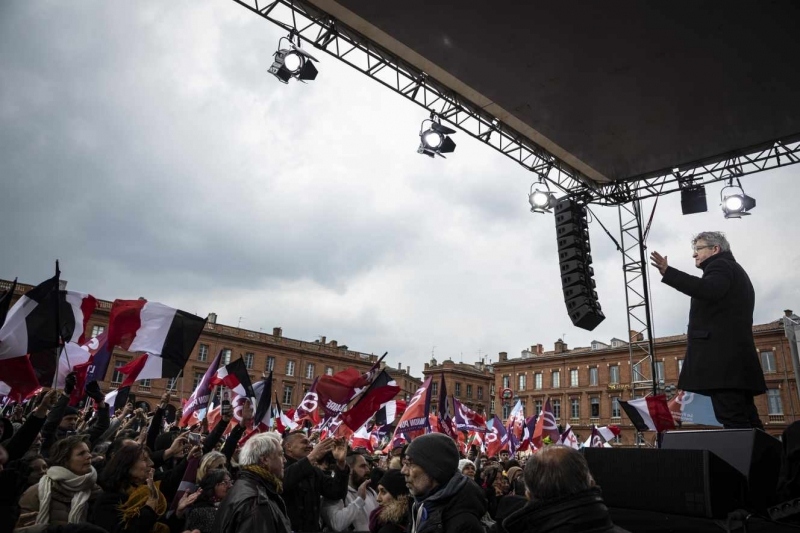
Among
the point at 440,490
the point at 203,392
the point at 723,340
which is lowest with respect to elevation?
the point at 440,490

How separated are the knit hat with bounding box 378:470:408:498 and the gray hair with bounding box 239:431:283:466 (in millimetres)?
805

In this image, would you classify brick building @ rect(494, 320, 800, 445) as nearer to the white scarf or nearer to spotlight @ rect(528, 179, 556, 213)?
spotlight @ rect(528, 179, 556, 213)

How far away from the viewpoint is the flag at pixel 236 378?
9.39 meters

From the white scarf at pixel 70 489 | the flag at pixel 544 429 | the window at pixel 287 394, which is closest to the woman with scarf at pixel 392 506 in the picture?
the white scarf at pixel 70 489

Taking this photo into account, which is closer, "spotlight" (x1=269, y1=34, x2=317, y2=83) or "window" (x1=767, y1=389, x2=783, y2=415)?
"spotlight" (x1=269, y1=34, x2=317, y2=83)

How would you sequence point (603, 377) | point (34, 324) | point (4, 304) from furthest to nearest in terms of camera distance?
point (603, 377), point (34, 324), point (4, 304)

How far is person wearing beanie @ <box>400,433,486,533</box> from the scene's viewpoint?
2551mm

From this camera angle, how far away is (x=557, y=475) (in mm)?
1911

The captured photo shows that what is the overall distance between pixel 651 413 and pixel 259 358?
51.5 meters

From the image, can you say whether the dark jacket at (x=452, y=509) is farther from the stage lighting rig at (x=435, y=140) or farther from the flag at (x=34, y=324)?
the stage lighting rig at (x=435, y=140)

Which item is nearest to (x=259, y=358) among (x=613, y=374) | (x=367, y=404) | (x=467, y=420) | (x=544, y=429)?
(x=613, y=374)

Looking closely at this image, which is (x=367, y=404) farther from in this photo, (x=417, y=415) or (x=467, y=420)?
(x=467, y=420)

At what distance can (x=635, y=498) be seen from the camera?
211 centimetres

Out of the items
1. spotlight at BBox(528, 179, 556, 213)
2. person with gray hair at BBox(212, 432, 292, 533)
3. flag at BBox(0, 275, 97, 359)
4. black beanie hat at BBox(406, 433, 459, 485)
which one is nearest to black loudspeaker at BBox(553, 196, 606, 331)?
spotlight at BBox(528, 179, 556, 213)
